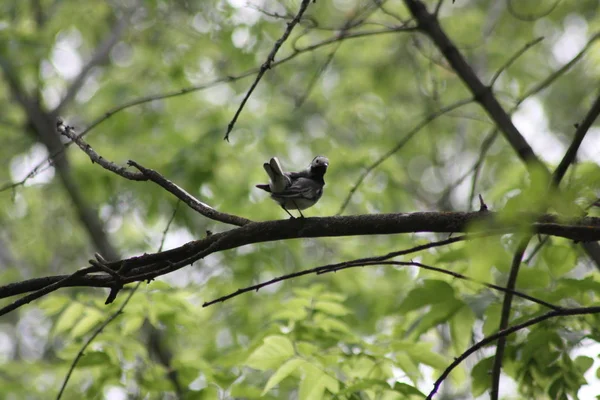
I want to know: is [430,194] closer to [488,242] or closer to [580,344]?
[580,344]

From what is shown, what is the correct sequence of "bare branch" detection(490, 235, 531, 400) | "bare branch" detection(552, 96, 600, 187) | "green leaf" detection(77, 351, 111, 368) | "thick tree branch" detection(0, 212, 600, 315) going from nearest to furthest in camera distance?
"thick tree branch" detection(0, 212, 600, 315)
"bare branch" detection(552, 96, 600, 187)
"bare branch" detection(490, 235, 531, 400)
"green leaf" detection(77, 351, 111, 368)

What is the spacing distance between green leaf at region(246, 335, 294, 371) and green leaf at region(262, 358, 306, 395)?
5 centimetres

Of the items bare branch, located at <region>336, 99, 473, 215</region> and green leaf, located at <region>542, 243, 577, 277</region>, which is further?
bare branch, located at <region>336, 99, 473, 215</region>

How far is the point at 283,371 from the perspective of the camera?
2941mm

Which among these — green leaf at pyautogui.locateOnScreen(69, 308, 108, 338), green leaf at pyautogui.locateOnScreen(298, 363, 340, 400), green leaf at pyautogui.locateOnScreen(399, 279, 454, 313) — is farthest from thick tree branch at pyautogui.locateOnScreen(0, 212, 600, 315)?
green leaf at pyautogui.locateOnScreen(69, 308, 108, 338)

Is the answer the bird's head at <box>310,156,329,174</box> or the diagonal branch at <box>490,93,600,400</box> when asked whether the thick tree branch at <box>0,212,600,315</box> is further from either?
the bird's head at <box>310,156,329,174</box>

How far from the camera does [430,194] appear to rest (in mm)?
9625

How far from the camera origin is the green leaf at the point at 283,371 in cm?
290

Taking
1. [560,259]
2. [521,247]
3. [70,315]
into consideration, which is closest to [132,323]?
[70,315]

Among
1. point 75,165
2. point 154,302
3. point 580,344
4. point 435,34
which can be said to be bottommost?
point 580,344

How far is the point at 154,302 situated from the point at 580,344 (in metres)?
2.57

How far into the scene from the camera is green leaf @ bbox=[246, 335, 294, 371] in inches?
119

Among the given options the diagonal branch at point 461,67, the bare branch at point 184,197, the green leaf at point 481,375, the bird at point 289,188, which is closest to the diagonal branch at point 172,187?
the bare branch at point 184,197

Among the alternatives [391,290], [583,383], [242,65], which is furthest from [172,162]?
[583,383]
